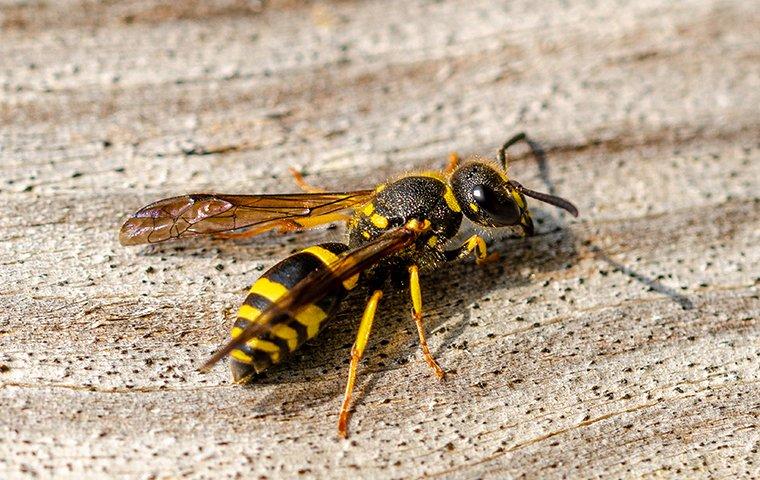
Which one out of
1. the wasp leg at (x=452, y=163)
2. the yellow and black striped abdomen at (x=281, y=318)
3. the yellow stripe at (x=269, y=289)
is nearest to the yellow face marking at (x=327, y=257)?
the yellow and black striped abdomen at (x=281, y=318)

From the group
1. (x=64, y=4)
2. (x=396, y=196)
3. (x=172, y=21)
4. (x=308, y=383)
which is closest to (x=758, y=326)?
(x=396, y=196)

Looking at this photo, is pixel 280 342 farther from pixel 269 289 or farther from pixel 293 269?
pixel 293 269

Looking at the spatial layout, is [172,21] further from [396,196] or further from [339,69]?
[396,196]

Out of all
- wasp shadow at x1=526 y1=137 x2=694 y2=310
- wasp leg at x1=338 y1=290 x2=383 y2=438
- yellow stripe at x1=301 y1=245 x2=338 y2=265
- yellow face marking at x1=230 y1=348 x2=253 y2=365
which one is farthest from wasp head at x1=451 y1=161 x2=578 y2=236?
yellow face marking at x1=230 y1=348 x2=253 y2=365

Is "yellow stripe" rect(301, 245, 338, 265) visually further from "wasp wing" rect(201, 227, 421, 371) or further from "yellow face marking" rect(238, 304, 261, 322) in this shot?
"yellow face marking" rect(238, 304, 261, 322)

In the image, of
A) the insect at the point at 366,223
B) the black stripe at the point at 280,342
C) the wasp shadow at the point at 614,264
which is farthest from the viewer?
the wasp shadow at the point at 614,264

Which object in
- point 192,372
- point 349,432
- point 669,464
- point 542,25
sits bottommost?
point 669,464

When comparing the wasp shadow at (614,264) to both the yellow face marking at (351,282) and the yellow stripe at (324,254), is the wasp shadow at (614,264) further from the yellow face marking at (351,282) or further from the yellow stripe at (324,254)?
the yellow stripe at (324,254)
